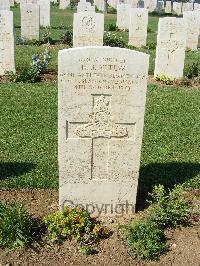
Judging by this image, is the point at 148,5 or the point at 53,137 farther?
the point at 148,5

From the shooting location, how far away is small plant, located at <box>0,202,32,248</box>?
4.77 metres

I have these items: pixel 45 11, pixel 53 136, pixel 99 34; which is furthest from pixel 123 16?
pixel 53 136

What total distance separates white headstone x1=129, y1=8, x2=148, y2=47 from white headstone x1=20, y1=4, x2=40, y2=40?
403cm

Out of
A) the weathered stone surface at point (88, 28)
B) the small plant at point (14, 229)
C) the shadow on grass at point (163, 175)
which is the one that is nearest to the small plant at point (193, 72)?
the weathered stone surface at point (88, 28)

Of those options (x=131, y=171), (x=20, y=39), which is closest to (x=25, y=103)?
(x=131, y=171)

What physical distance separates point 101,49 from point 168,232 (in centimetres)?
232

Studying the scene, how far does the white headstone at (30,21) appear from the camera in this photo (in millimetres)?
18278

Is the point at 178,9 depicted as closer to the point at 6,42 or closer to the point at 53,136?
the point at 6,42

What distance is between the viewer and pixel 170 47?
41.5ft

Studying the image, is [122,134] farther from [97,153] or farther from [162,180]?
[162,180]

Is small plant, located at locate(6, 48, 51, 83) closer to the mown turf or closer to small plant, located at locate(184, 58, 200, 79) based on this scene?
the mown turf

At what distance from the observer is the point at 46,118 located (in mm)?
9117

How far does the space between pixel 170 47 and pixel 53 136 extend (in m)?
5.95

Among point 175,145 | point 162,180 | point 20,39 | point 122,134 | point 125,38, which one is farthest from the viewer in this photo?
point 125,38
